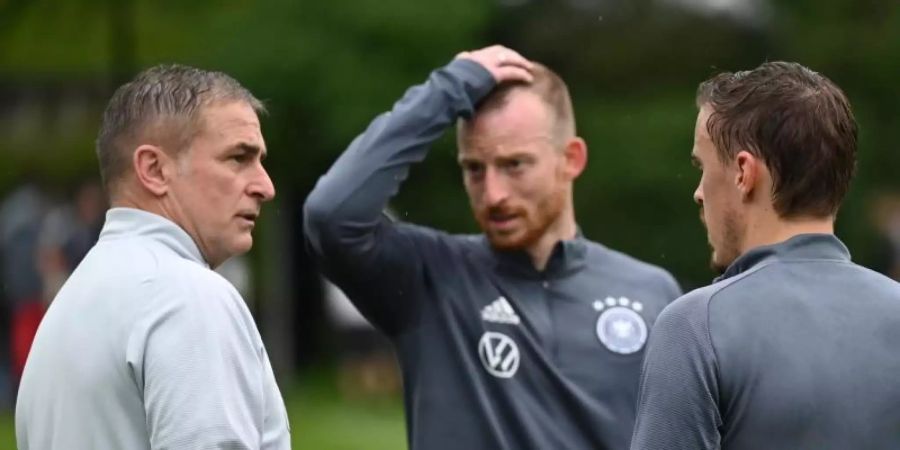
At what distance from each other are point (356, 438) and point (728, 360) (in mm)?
9720

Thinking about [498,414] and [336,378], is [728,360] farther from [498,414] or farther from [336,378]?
[336,378]

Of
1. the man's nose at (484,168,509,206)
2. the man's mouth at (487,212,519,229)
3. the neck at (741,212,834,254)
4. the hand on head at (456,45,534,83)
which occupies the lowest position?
the man's mouth at (487,212,519,229)

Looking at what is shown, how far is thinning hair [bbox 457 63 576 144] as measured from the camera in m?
5.45

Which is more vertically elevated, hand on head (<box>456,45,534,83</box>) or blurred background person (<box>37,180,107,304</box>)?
hand on head (<box>456,45,534,83</box>)

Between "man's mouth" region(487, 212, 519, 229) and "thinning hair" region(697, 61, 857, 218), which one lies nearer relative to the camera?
"thinning hair" region(697, 61, 857, 218)

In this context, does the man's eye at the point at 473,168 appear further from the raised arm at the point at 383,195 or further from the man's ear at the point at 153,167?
the man's ear at the point at 153,167

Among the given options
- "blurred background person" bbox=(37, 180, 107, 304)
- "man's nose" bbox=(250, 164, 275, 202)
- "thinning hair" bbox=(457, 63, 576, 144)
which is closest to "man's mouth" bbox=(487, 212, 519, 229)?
"thinning hair" bbox=(457, 63, 576, 144)

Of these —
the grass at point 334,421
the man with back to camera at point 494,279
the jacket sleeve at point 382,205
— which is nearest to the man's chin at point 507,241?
the man with back to camera at point 494,279

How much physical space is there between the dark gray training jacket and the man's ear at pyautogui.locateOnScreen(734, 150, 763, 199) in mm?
170

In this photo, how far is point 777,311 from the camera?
11.6ft

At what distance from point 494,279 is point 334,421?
924 cm

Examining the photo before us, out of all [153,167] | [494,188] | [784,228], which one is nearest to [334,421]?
[494,188]

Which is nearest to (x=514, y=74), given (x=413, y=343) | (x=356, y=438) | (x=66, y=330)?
(x=413, y=343)

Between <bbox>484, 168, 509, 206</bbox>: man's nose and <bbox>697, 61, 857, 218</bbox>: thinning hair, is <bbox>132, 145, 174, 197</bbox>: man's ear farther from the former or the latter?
<bbox>484, 168, 509, 206</bbox>: man's nose
